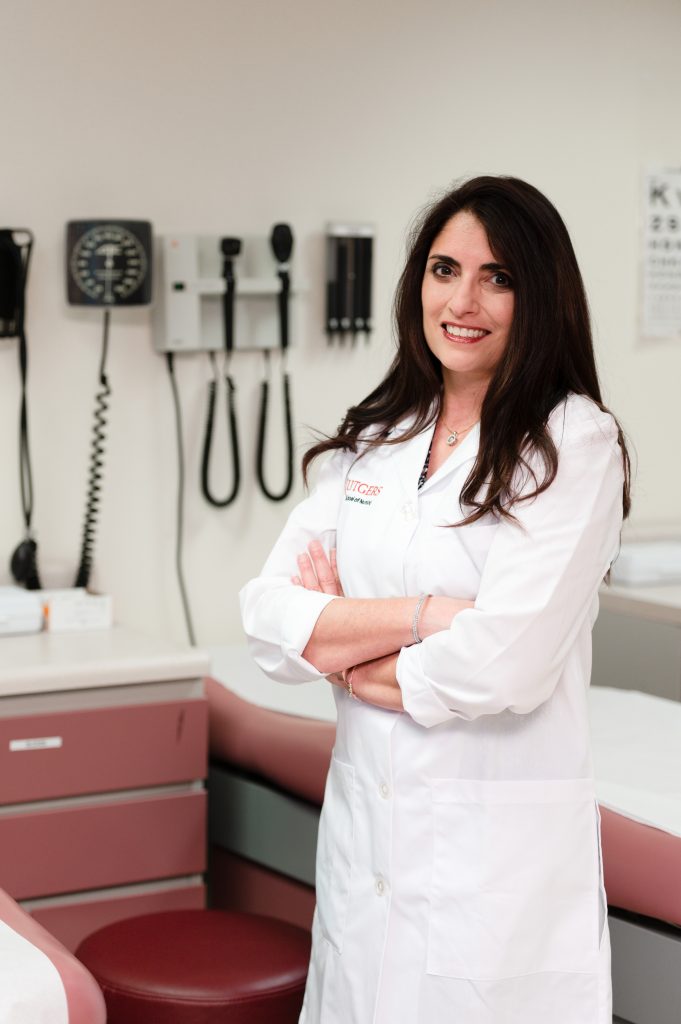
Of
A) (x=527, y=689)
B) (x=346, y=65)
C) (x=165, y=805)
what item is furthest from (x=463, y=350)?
(x=346, y=65)

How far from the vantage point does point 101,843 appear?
2549mm

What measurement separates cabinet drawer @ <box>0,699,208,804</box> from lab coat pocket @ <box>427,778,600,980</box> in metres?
1.03

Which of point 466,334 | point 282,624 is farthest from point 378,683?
point 466,334

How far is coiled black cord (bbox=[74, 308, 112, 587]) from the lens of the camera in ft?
9.93

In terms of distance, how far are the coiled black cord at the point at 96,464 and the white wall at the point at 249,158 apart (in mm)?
26

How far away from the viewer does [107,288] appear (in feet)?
9.58

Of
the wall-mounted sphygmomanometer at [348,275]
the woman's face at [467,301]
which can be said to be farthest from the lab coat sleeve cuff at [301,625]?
the wall-mounted sphygmomanometer at [348,275]

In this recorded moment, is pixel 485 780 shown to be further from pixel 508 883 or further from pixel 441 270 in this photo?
pixel 441 270

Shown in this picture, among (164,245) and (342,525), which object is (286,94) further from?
(342,525)

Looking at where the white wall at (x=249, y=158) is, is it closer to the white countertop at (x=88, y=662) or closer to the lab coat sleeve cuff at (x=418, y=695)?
the white countertop at (x=88, y=662)

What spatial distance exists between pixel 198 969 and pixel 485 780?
2.48ft

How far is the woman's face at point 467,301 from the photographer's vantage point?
68.4 inches

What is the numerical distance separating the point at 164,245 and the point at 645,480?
5.22 ft

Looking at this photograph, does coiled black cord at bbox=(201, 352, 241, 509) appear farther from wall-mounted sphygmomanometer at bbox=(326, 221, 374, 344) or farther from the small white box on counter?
the small white box on counter
